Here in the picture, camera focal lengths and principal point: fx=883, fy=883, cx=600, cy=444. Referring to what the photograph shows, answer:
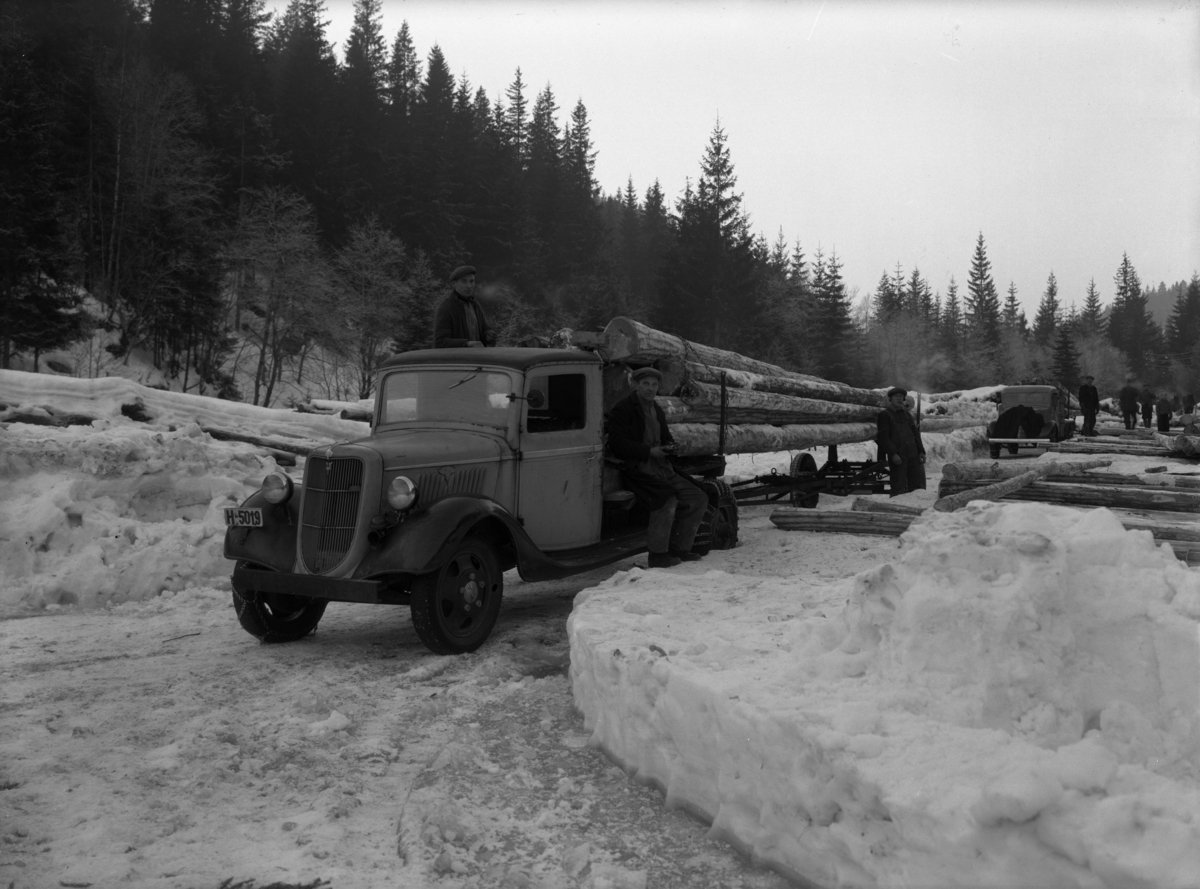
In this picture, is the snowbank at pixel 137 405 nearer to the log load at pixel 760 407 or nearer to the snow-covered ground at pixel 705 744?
the log load at pixel 760 407

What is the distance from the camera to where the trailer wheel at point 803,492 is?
12.5 metres

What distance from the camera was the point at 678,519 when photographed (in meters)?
7.88

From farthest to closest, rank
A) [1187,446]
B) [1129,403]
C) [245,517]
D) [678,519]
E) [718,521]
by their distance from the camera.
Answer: [1129,403] → [1187,446] → [718,521] → [678,519] → [245,517]

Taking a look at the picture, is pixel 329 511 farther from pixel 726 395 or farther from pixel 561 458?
pixel 726 395

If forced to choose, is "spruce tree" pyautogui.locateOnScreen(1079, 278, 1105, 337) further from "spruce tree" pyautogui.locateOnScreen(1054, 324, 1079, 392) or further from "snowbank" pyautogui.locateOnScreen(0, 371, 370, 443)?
"snowbank" pyautogui.locateOnScreen(0, 371, 370, 443)

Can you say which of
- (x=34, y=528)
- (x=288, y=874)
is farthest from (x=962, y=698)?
(x=34, y=528)

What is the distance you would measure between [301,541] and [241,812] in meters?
2.59

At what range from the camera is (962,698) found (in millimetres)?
2947

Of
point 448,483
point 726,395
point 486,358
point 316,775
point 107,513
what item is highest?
point 486,358

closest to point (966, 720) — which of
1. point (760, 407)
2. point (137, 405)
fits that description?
point (760, 407)

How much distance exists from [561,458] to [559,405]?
0.43 m

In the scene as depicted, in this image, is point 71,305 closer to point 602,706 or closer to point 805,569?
point 805,569

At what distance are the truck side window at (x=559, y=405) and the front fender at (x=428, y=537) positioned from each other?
1.02m

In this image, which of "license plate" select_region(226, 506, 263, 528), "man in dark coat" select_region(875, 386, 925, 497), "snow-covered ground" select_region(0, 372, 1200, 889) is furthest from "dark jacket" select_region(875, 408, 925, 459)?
"license plate" select_region(226, 506, 263, 528)
